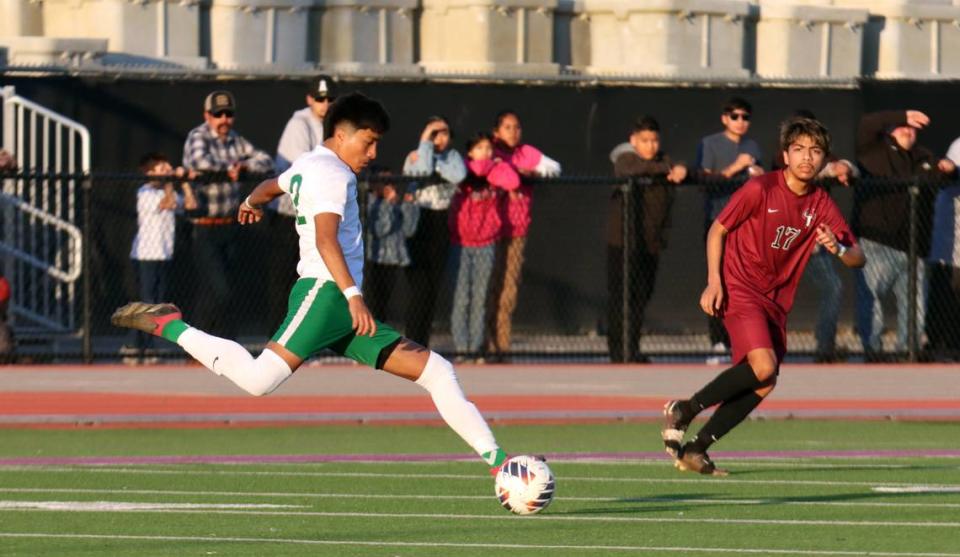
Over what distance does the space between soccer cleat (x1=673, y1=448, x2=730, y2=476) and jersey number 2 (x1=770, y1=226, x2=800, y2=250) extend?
1191 millimetres

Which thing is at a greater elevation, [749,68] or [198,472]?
[749,68]

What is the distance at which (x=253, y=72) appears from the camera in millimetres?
21859

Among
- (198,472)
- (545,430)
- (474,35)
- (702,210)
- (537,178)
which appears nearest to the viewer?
(198,472)

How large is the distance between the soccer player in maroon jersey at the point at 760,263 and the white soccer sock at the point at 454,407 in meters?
2.01

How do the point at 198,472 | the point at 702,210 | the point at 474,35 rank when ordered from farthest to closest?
the point at 474,35 < the point at 702,210 < the point at 198,472

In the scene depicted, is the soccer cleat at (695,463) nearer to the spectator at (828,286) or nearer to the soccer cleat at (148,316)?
the soccer cleat at (148,316)

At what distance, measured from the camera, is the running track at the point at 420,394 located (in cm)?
1641

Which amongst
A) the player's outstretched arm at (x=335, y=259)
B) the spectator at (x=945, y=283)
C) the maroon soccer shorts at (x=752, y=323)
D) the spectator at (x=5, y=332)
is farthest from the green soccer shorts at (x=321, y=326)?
the spectator at (x=945, y=283)

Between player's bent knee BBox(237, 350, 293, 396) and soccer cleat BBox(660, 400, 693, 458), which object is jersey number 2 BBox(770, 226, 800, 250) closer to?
soccer cleat BBox(660, 400, 693, 458)

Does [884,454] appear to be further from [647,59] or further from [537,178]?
[647,59]

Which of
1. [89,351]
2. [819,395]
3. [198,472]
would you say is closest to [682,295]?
[819,395]

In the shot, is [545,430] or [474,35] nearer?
[545,430]

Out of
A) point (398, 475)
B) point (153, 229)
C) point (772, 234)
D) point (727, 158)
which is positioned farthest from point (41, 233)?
point (772, 234)

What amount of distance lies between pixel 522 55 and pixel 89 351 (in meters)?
10.0
